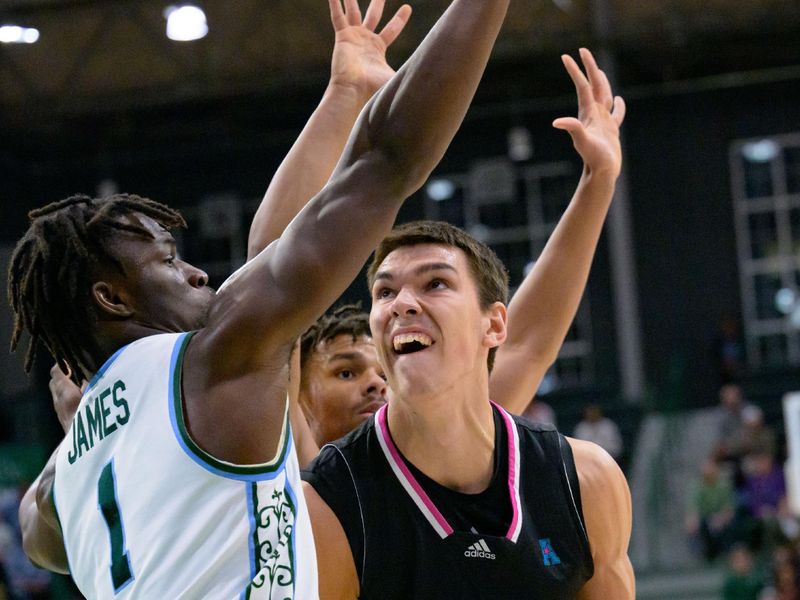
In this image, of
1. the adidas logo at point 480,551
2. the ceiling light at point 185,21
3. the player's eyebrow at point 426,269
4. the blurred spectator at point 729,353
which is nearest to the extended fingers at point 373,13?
the player's eyebrow at point 426,269

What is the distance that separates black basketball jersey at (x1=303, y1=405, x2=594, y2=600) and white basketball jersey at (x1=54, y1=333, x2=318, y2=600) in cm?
93

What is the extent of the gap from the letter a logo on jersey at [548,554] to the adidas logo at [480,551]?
14cm

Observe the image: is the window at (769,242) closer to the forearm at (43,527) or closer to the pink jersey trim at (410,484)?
the pink jersey trim at (410,484)

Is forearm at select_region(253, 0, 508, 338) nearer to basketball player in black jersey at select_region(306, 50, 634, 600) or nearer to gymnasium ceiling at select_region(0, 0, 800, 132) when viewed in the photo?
basketball player in black jersey at select_region(306, 50, 634, 600)

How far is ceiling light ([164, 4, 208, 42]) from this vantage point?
1415 centimetres

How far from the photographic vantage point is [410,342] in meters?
3.39

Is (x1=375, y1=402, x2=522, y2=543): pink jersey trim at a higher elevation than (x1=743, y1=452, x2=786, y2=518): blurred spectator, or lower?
higher

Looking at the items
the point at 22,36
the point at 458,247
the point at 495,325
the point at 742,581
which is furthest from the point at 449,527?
the point at 22,36

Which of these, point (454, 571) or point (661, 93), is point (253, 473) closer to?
point (454, 571)

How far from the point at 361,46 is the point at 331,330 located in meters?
1.17

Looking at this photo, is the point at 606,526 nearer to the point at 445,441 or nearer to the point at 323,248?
the point at 445,441

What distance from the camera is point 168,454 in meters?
2.21

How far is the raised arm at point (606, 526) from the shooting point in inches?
133

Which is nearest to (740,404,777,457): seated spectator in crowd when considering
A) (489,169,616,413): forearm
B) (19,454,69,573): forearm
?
(489,169,616,413): forearm
